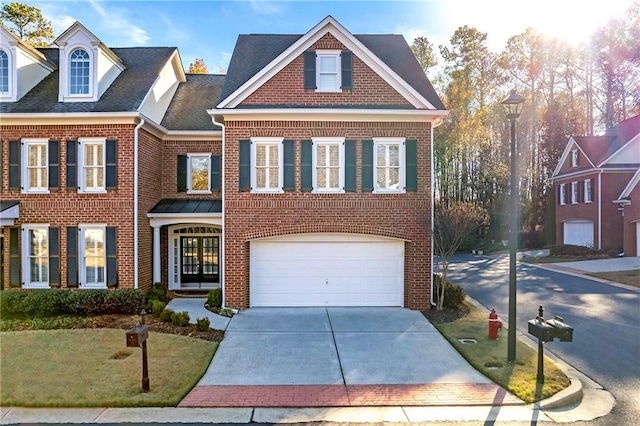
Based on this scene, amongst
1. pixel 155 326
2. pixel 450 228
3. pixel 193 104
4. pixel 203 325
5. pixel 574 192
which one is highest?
pixel 193 104

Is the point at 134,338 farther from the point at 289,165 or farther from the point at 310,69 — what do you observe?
the point at 310,69

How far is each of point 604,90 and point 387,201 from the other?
3455cm

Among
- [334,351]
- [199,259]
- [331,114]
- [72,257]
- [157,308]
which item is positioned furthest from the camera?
[199,259]

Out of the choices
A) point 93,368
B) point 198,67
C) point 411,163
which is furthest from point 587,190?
point 93,368

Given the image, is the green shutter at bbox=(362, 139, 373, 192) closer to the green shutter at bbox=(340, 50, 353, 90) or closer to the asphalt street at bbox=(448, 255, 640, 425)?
the green shutter at bbox=(340, 50, 353, 90)

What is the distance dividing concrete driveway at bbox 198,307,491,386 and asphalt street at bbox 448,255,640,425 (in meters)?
2.30

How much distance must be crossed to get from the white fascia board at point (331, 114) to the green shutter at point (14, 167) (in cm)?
661

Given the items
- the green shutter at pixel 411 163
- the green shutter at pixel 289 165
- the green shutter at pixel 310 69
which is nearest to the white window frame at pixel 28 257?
the green shutter at pixel 289 165

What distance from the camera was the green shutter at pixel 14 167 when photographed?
12.8 m

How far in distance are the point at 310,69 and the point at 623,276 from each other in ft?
Answer: 55.1

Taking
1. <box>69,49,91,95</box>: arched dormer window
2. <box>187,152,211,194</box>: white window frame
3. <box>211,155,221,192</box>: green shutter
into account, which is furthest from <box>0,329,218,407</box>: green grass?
<box>69,49,91,95</box>: arched dormer window

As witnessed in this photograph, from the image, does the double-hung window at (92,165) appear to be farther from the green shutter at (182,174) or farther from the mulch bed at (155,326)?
the mulch bed at (155,326)

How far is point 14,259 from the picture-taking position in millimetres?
12727

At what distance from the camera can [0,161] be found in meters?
12.8
